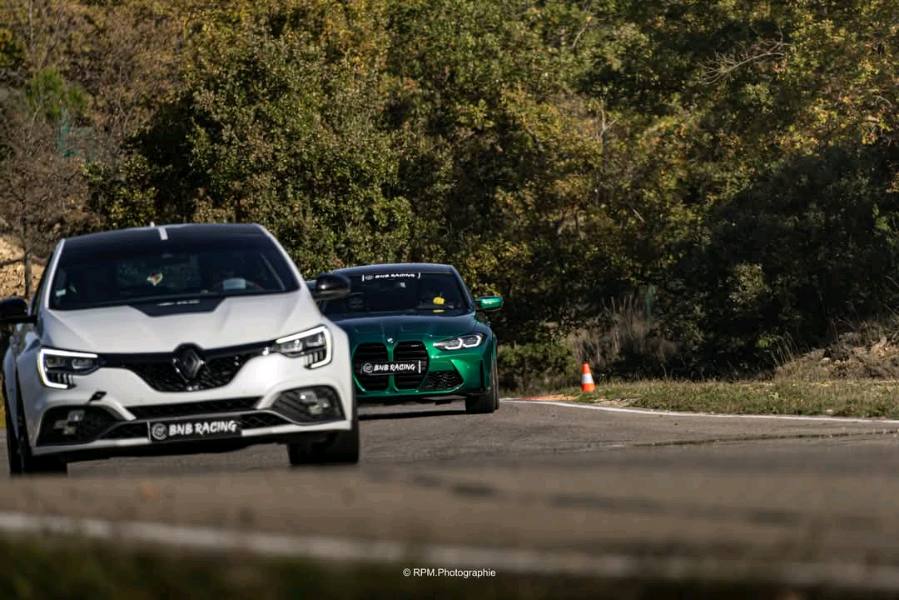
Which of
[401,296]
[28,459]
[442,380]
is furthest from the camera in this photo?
[401,296]

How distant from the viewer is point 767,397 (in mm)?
18453

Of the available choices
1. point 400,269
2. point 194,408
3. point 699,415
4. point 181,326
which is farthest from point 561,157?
point 194,408

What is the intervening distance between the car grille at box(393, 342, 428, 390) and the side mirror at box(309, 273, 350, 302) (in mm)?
5702

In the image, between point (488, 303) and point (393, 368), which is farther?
point (488, 303)

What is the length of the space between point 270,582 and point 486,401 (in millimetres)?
14005

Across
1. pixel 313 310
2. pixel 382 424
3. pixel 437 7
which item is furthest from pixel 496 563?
pixel 437 7

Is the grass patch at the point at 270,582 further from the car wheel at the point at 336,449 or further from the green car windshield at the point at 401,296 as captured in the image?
the green car windshield at the point at 401,296

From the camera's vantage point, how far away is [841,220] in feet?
125

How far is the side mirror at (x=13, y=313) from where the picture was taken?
11570 millimetres

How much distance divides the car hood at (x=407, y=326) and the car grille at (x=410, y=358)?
0.29 ft

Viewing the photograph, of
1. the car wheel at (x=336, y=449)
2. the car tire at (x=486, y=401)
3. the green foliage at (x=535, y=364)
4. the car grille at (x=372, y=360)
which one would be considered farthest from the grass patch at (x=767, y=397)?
the green foliage at (x=535, y=364)

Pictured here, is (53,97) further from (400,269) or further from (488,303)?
(488,303)

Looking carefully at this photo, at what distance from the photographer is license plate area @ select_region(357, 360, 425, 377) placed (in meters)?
17.9

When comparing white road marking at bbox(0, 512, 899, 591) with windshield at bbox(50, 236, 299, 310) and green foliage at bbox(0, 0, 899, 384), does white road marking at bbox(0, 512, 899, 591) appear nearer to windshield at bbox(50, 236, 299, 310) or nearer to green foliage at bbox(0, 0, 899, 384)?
windshield at bbox(50, 236, 299, 310)
